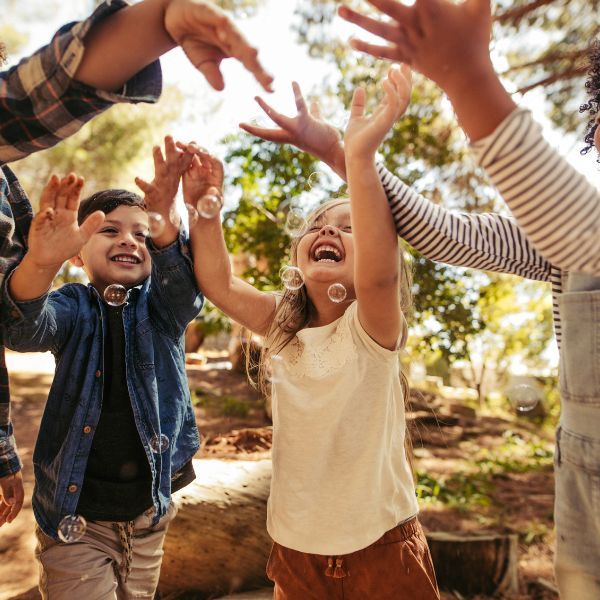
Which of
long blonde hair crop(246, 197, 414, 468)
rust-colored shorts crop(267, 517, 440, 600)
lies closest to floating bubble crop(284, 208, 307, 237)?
long blonde hair crop(246, 197, 414, 468)

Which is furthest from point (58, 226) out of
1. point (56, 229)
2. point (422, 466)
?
point (422, 466)

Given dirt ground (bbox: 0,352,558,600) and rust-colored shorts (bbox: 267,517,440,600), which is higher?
rust-colored shorts (bbox: 267,517,440,600)

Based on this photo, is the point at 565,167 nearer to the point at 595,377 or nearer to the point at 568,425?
the point at 595,377

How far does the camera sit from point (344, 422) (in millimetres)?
1724

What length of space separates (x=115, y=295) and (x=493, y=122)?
1.35m

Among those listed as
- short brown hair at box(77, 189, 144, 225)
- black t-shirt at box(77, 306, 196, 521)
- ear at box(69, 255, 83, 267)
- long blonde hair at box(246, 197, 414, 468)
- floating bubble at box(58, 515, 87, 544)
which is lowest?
floating bubble at box(58, 515, 87, 544)

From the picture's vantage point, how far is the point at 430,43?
3.51 feet

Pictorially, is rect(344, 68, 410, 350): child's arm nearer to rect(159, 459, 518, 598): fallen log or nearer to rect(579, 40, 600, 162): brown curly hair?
rect(579, 40, 600, 162): brown curly hair

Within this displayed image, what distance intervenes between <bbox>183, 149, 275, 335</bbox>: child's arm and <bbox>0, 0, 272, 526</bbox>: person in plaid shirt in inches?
13.7

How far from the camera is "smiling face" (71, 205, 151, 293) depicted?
203 cm

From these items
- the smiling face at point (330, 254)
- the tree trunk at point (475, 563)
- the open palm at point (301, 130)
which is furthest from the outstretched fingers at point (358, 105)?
the tree trunk at point (475, 563)

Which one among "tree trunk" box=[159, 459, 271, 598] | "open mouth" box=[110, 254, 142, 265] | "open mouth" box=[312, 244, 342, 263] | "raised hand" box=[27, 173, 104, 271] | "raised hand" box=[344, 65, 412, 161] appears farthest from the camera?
"tree trunk" box=[159, 459, 271, 598]

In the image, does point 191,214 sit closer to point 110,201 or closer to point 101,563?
point 110,201

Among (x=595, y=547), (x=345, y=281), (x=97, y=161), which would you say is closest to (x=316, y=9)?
(x=345, y=281)
